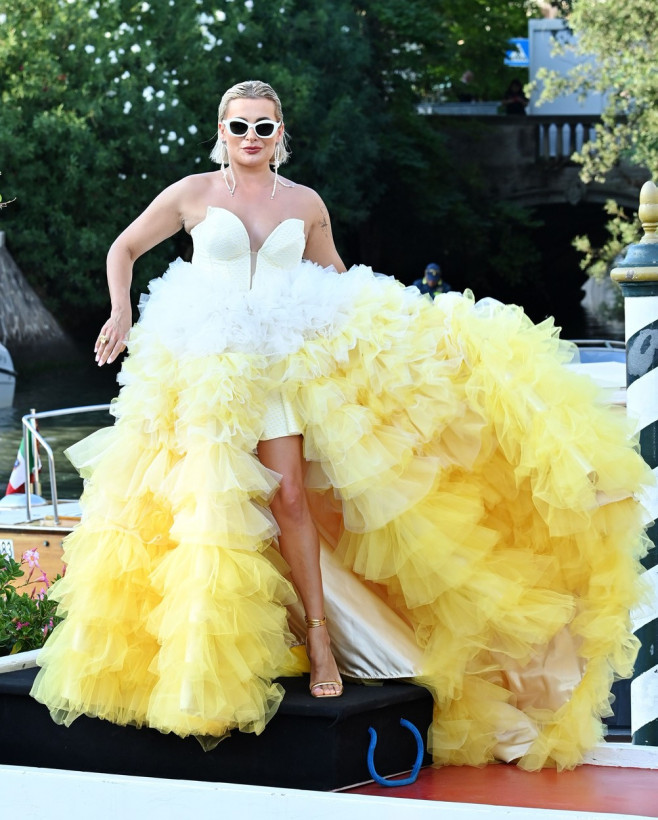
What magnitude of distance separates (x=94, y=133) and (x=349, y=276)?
20380 millimetres

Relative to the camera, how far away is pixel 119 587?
10.9ft

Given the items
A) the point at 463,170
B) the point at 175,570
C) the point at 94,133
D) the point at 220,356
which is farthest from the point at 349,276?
the point at 463,170

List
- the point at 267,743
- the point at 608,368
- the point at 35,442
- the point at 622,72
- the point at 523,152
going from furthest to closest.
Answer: the point at 523,152, the point at 622,72, the point at 35,442, the point at 608,368, the point at 267,743

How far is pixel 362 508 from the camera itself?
3396mm

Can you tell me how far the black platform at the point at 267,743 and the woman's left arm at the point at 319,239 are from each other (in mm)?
1202

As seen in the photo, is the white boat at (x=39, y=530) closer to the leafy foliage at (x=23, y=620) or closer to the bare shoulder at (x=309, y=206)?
the leafy foliage at (x=23, y=620)

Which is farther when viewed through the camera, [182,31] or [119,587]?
[182,31]

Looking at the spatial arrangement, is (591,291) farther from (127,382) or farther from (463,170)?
(127,382)

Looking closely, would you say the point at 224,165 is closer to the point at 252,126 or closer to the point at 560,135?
the point at 252,126

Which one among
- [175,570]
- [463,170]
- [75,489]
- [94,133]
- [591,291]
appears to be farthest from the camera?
[591,291]

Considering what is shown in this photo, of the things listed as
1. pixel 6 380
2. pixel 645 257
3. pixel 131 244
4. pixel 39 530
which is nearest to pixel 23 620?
pixel 131 244

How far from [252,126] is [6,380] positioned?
1828 cm

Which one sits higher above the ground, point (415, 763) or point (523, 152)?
point (415, 763)

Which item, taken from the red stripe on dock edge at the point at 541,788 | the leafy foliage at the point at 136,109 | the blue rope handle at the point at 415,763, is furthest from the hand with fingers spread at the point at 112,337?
the leafy foliage at the point at 136,109
